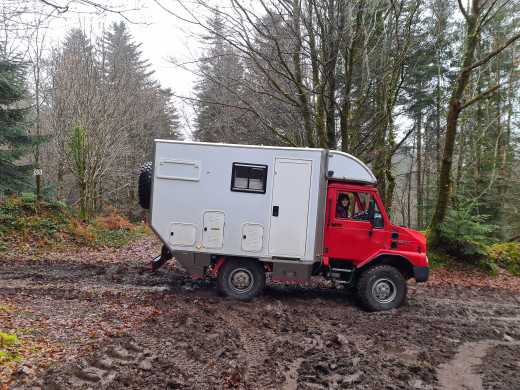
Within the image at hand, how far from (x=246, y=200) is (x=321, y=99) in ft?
16.9

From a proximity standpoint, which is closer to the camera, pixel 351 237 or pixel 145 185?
pixel 351 237

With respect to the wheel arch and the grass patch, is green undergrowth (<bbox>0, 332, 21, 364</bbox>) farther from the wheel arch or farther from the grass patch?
the grass patch

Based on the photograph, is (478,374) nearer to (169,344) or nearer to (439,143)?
(169,344)

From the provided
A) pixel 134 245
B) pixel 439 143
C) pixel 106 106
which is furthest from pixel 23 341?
pixel 439 143

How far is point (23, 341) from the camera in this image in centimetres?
469

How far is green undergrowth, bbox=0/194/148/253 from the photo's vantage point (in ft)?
40.0

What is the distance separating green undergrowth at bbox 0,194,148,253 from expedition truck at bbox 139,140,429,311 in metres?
7.14

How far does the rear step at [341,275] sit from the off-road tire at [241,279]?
4.73ft

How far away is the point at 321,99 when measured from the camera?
11.0 m

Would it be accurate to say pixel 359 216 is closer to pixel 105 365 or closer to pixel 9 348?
pixel 105 365

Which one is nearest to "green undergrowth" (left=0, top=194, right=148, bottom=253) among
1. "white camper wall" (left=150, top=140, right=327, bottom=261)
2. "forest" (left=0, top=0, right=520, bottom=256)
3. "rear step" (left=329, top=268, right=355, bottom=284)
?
"forest" (left=0, top=0, right=520, bottom=256)

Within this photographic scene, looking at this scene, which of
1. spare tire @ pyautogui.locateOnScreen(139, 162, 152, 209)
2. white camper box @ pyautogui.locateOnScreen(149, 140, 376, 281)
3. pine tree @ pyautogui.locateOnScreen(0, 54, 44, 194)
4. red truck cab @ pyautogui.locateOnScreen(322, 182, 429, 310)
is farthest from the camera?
pine tree @ pyautogui.locateOnScreen(0, 54, 44, 194)

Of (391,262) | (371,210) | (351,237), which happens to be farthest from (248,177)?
(391,262)

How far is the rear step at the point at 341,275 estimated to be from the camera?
7.62 metres
